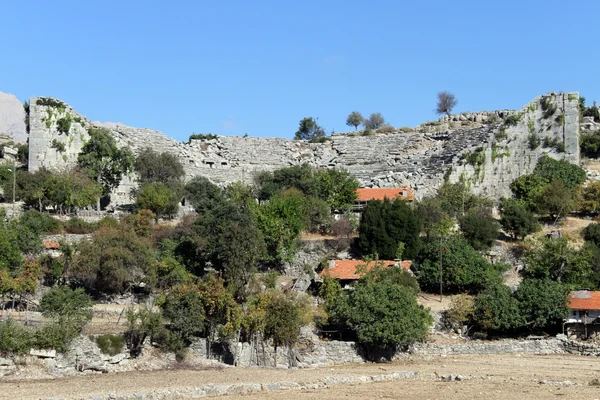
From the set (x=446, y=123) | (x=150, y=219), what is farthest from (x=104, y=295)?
(x=446, y=123)

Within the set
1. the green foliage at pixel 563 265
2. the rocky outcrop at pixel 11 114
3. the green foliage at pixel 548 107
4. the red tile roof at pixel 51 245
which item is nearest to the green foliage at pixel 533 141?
the green foliage at pixel 548 107

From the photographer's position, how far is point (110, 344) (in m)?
Answer: 34.7

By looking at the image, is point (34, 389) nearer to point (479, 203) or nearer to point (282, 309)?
point (282, 309)

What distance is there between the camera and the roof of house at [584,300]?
43062 millimetres

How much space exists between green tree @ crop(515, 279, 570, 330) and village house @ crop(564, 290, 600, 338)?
1.39ft

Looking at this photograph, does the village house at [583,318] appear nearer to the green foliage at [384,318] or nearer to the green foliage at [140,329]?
the green foliage at [384,318]

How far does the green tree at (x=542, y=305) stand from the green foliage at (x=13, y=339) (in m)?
21.9

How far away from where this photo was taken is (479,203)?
5803 cm

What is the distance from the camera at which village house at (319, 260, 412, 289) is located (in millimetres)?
45094

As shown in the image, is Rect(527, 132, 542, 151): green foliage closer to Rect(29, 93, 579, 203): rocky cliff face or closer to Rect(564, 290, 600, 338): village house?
Rect(29, 93, 579, 203): rocky cliff face

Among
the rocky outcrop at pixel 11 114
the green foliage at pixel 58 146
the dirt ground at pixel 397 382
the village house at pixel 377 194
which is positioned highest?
the rocky outcrop at pixel 11 114

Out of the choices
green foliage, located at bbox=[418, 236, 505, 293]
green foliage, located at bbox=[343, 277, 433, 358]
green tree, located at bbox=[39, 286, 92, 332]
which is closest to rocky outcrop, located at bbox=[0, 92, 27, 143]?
green foliage, located at bbox=[418, 236, 505, 293]

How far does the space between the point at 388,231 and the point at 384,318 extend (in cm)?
1069

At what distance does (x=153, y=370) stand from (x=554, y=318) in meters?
19.1
